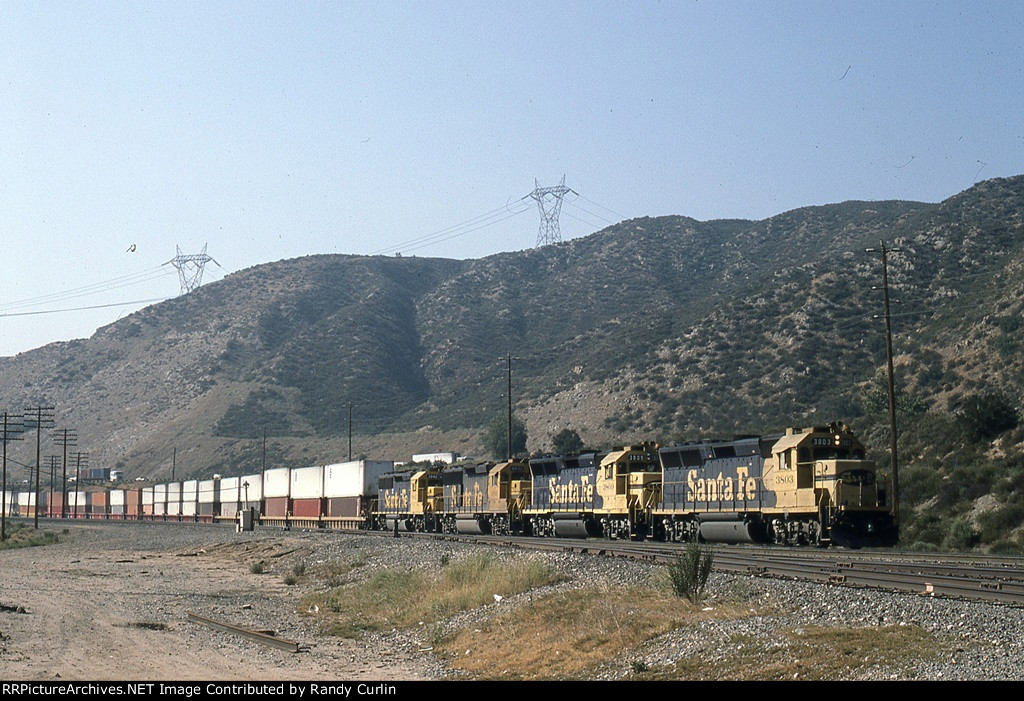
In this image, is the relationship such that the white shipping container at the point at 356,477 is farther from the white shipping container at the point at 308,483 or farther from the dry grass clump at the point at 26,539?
the dry grass clump at the point at 26,539

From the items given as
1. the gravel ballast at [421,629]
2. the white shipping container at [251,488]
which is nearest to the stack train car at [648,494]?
the gravel ballast at [421,629]

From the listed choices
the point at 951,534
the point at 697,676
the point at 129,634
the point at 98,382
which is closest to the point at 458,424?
the point at 98,382

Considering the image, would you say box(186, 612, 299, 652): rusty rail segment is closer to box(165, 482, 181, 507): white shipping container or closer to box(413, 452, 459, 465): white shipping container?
box(165, 482, 181, 507): white shipping container

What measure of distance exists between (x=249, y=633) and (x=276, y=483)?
5710 centimetres

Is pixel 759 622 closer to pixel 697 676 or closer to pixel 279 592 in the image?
pixel 697 676

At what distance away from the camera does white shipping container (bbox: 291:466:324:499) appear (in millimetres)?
69188

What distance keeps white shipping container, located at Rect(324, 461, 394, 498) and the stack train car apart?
0.08 meters

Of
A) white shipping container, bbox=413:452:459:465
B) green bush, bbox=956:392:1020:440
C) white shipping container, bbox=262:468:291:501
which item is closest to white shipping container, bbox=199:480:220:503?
white shipping container, bbox=262:468:291:501

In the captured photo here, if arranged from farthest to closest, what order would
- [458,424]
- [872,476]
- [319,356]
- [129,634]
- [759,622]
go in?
[319,356] → [458,424] → [872,476] → [129,634] → [759,622]

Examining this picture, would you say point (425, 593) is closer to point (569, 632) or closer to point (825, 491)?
point (569, 632)
